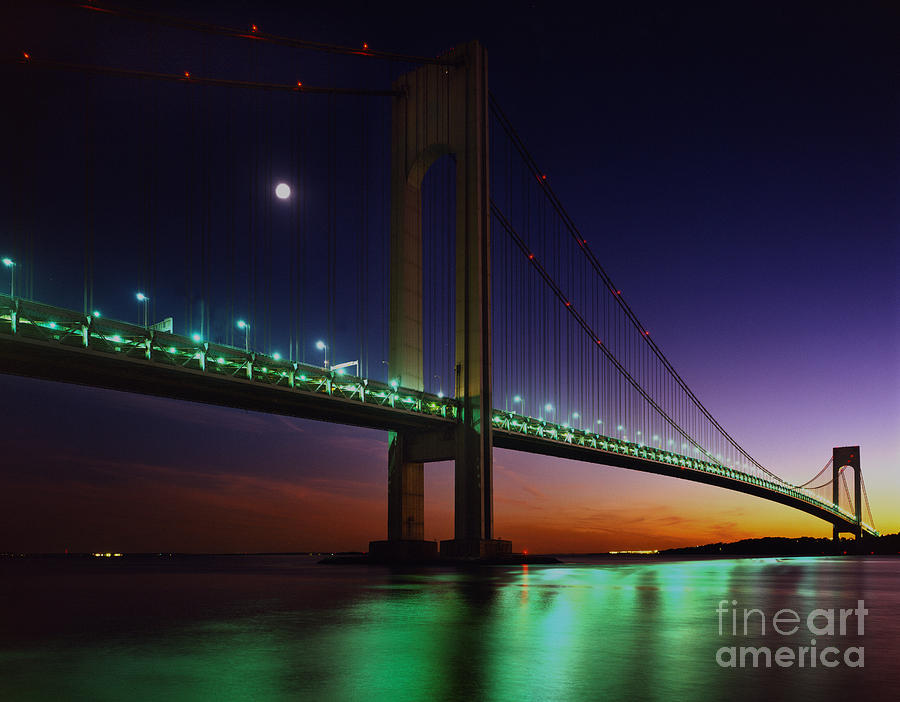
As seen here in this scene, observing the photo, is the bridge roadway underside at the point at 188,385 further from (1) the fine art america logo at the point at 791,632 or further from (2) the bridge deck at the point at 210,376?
(1) the fine art america logo at the point at 791,632

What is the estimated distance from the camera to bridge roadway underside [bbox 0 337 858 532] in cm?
3269

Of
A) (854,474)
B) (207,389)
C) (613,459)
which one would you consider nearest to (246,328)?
(207,389)

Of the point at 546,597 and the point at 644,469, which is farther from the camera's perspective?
the point at 644,469

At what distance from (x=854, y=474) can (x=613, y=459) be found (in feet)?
246

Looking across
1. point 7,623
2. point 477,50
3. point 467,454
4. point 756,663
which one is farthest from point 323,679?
point 477,50

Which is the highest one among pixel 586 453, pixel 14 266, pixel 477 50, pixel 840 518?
pixel 477 50

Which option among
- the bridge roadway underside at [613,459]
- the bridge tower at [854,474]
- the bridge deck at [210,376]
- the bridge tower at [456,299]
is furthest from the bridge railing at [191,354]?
the bridge tower at [854,474]

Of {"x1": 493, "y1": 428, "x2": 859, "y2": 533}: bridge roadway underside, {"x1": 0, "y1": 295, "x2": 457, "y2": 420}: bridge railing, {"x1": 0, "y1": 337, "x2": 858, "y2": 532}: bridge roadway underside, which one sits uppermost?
{"x1": 0, "y1": 295, "x2": 457, "y2": 420}: bridge railing

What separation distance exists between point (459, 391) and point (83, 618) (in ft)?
109

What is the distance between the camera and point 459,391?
47875 mm

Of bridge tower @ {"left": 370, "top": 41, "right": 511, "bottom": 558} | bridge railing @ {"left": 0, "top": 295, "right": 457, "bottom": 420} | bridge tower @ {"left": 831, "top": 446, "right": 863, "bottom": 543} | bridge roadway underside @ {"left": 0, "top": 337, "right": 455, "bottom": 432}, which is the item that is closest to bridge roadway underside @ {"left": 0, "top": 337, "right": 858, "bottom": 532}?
bridge roadway underside @ {"left": 0, "top": 337, "right": 455, "bottom": 432}

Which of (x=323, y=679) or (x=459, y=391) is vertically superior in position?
(x=459, y=391)

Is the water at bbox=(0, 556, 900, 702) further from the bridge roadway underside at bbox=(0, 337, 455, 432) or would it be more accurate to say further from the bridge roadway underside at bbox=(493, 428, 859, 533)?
the bridge roadway underside at bbox=(493, 428, 859, 533)

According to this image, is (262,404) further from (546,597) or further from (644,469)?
(644,469)
